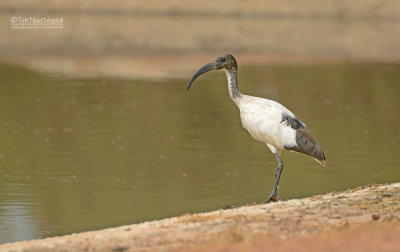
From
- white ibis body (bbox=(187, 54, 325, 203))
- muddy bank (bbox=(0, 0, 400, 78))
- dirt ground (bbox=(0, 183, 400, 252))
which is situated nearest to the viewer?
dirt ground (bbox=(0, 183, 400, 252))

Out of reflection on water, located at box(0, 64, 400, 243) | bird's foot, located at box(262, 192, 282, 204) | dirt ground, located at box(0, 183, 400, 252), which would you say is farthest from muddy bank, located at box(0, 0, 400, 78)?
dirt ground, located at box(0, 183, 400, 252)

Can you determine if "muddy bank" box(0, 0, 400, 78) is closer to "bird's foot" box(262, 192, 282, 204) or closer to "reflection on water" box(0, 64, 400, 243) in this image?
"reflection on water" box(0, 64, 400, 243)

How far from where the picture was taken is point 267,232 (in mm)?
7145

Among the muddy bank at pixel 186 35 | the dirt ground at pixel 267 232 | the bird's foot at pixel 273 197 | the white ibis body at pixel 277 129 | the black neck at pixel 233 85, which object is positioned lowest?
the bird's foot at pixel 273 197

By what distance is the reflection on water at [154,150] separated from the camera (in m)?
11.9

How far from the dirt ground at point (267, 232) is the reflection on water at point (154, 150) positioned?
2.92 meters

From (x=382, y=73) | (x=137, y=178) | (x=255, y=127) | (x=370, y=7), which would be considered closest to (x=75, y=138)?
(x=137, y=178)

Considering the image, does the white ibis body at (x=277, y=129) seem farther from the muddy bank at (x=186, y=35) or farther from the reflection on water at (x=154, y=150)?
the muddy bank at (x=186, y=35)

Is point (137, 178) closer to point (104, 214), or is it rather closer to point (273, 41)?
point (104, 214)

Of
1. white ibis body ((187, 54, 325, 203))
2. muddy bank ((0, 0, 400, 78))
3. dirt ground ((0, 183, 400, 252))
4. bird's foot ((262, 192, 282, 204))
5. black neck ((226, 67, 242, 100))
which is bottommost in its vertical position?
bird's foot ((262, 192, 282, 204))

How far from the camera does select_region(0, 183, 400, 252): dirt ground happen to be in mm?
6484

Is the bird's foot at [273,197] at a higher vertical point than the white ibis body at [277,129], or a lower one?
lower

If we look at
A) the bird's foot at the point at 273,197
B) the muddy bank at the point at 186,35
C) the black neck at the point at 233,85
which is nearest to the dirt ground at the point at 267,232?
the bird's foot at the point at 273,197

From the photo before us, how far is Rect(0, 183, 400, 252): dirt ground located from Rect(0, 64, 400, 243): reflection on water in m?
2.92
